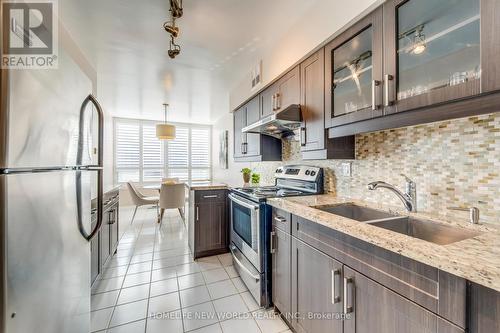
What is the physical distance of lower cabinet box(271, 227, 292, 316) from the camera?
1571mm

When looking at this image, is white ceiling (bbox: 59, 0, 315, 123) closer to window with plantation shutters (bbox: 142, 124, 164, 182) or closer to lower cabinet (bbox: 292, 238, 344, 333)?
lower cabinet (bbox: 292, 238, 344, 333)

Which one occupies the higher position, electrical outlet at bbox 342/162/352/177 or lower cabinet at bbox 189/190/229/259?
electrical outlet at bbox 342/162/352/177

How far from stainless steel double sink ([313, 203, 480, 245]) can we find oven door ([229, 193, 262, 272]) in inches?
24.2

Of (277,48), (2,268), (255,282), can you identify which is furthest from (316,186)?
(2,268)

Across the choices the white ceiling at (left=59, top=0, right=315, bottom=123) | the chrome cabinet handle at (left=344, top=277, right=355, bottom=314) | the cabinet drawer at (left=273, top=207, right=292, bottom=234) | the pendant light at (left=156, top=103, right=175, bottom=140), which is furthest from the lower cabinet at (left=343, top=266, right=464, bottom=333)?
the pendant light at (left=156, top=103, right=175, bottom=140)

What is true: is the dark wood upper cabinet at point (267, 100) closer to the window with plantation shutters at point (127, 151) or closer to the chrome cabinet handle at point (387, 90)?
the chrome cabinet handle at point (387, 90)

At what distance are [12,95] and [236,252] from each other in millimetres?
2156

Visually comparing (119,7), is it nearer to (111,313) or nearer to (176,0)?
(176,0)

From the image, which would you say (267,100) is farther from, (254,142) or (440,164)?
(440,164)

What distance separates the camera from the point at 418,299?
30.4 inches

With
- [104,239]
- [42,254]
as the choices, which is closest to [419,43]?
[42,254]

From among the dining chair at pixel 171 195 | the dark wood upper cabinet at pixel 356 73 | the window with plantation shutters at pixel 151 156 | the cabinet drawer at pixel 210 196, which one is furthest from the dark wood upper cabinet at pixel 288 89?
the window with plantation shutters at pixel 151 156

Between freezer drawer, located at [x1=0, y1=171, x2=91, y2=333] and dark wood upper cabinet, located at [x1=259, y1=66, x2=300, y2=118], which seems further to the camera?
dark wood upper cabinet, located at [x1=259, y1=66, x2=300, y2=118]

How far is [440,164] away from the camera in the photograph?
1218mm
